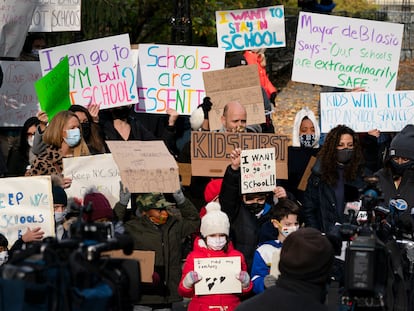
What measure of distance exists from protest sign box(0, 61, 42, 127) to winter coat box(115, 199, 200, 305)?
9.72 feet

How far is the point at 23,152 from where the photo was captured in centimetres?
1027

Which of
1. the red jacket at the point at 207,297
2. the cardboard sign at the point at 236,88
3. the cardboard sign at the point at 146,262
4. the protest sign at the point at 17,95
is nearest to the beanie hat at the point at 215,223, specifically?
the red jacket at the point at 207,297

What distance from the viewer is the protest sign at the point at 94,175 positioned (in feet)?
29.3

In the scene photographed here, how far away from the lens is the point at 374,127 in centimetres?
1096

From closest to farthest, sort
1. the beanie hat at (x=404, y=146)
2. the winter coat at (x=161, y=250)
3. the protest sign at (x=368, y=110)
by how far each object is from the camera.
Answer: the winter coat at (x=161, y=250) < the beanie hat at (x=404, y=146) < the protest sign at (x=368, y=110)

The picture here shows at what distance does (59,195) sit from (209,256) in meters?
1.24

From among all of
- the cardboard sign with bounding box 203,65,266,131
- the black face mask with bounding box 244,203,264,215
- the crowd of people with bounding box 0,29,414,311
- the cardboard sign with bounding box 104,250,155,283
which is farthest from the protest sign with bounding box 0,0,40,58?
the cardboard sign with bounding box 104,250,155,283

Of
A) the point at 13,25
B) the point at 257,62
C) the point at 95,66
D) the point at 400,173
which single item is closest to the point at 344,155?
the point at 400,173

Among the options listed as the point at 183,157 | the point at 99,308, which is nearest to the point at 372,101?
the point at 183,157

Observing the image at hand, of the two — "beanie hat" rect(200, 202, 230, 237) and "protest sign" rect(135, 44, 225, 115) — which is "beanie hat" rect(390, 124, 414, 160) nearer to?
"beanie hat" rect(200, 202, 230, 237)

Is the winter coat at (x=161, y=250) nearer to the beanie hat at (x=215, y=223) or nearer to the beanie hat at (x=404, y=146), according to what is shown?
the beanie hat at (x=215, y=223)

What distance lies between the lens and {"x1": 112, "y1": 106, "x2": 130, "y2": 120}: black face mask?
34.0 ft

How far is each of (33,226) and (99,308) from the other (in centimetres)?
349

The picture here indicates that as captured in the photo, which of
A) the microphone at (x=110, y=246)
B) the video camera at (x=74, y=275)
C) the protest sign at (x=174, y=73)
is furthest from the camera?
the protest sign at (x=174, y=73)
